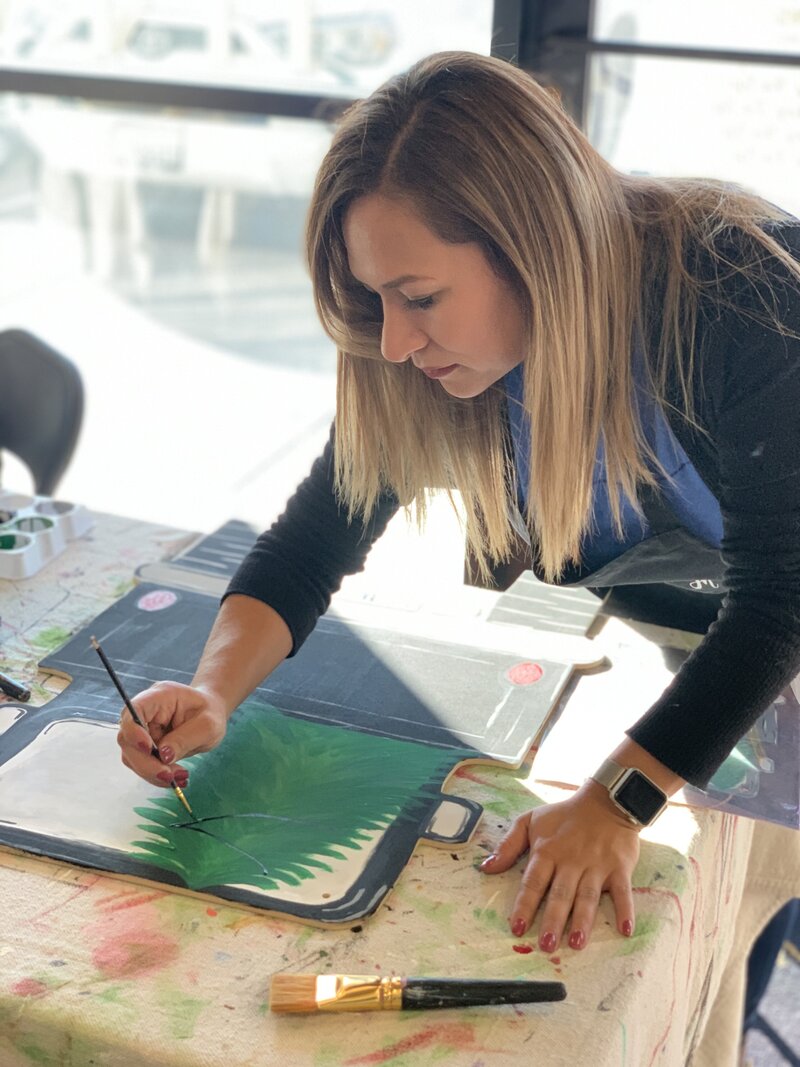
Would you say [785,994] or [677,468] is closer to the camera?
[677,468]

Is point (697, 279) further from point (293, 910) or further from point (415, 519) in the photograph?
point (293, 910)

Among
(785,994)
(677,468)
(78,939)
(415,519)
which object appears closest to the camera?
(78,939)

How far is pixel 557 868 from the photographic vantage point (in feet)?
2.97

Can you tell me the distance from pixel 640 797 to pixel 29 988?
1.60 ft

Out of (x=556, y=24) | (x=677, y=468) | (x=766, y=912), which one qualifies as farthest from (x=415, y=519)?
(x=556, y=24)

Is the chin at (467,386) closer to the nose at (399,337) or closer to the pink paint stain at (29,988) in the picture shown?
the nose at (399,337)

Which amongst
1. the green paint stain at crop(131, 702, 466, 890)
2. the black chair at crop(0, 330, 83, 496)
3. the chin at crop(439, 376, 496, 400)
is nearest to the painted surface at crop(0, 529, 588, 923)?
the green paint stain at crop(131, 702, 466, 890)

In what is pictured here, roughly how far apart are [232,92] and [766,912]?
5.87 ft

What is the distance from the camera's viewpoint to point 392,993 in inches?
31.0

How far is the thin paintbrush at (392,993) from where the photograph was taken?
782mm

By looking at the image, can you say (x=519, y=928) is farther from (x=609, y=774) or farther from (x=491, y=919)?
(x=609, y=774)

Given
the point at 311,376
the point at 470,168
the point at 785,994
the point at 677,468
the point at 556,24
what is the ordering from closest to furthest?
the point at 470,168 < the point at 677,468 < the point at 785,994 < the point at 556,24 < the point at 311,376

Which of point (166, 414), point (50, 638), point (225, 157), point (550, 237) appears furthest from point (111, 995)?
point (225, 157)

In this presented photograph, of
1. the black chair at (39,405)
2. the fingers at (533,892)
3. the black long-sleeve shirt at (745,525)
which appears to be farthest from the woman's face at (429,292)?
the black chair at (39,405)
